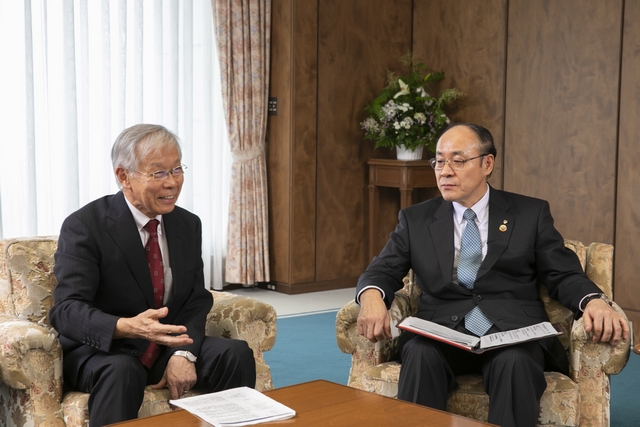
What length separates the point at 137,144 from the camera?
8.79ft

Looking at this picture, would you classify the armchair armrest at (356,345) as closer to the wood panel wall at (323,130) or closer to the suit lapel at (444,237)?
the suit lapel at (444,237)

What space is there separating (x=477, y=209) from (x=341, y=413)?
3.78ft

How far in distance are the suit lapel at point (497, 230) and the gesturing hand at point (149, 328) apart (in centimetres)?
111

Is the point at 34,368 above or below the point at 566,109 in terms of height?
below

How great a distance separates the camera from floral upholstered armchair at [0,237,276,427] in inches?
98.7

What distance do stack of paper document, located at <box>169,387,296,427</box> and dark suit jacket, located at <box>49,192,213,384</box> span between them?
414 mm

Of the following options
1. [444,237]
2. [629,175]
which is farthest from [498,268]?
[629,175]

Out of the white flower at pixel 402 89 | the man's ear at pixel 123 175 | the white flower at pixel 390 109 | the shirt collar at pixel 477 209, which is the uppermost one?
the white flower at pixel 402 89

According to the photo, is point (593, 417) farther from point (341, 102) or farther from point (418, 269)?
point (341, 102)

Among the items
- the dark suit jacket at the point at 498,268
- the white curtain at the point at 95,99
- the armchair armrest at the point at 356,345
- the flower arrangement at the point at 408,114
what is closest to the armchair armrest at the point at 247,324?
the armchair armrest at the point at 356,345

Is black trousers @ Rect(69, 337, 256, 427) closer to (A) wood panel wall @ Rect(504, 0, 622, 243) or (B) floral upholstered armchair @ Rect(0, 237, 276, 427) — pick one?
(B) floral upholstered armchair @ Rect(0, 237, 276, 427)

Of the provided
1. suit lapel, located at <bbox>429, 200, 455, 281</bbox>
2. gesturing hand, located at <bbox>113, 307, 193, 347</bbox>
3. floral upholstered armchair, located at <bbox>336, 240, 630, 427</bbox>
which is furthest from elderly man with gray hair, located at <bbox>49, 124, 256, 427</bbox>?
suit lapel, located at <bbox>429, 200, 455, 281</bbox>

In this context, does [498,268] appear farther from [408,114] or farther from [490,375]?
[408,114]

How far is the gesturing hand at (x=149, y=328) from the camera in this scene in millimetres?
2484
